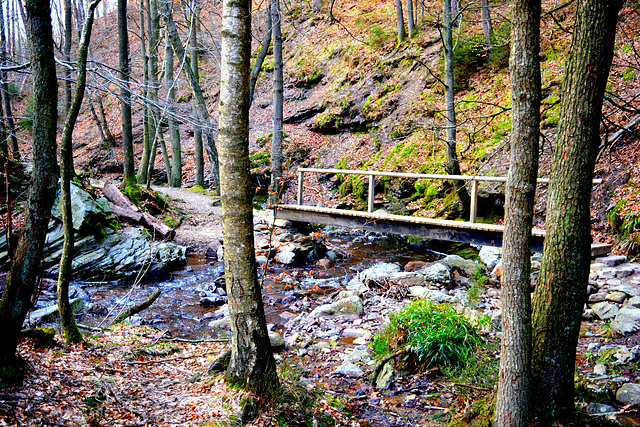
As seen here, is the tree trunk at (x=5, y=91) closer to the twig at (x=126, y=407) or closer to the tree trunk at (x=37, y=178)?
the tree trunk at (x=37, y=178)

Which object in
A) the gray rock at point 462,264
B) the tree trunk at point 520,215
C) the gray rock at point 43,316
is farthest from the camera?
the gray rock at point 462,264

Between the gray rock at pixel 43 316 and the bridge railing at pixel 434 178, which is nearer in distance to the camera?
the gray rock at pixel 43 316

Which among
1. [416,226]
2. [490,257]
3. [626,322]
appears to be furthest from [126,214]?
[626,322]

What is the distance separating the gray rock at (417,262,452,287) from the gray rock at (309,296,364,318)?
5.73 feet

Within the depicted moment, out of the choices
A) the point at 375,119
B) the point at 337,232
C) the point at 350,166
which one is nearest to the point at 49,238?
the point at 337,232

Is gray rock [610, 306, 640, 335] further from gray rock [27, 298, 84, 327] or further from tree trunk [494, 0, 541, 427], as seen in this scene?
gray rock [27, 298, 84, 327]

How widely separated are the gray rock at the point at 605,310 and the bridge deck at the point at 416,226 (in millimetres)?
1369

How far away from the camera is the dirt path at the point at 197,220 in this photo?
11258 mm

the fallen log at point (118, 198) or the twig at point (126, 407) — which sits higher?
the fallen log at point (118, 198)

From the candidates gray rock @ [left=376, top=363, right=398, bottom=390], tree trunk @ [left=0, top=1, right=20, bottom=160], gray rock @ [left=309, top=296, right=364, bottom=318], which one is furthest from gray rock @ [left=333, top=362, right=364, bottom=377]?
tree trunk @ [left=0, top=1, right=20, bottom=160]

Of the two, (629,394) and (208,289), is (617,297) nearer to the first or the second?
(629,394)

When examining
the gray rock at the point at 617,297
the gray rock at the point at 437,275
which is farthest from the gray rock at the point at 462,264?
the gray rock at the point at 617,297

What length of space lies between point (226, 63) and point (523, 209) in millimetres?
2346

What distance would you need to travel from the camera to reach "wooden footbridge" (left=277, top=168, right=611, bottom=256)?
752 centimetres
